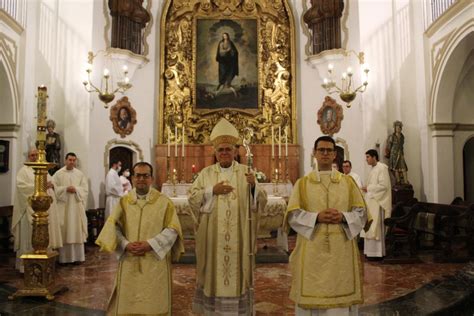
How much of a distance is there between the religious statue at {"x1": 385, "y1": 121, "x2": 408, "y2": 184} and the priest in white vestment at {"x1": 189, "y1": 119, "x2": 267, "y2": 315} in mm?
6896

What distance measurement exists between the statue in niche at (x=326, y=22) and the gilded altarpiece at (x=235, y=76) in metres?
0.63

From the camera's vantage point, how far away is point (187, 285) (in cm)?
593

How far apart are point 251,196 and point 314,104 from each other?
7732mm

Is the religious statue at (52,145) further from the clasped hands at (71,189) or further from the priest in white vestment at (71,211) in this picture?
the clasped hands at (71,189)

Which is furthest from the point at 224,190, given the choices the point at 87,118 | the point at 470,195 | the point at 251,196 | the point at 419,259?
the point at 470,195

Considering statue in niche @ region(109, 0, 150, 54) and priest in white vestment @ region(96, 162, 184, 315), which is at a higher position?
statue in niche @ region(109, 0, 150, 54)

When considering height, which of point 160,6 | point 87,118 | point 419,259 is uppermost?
point 160,6

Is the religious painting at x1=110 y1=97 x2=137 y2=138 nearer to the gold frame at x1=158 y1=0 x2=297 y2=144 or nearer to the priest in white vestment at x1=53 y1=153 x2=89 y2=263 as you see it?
the gold frame at x1=158 y1=0 x2=297 y2=144

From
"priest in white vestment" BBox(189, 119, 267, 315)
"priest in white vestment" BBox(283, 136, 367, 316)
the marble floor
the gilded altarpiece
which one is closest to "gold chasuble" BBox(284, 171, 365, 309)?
"priest in white vestment" BBox(283, 136, 367, 316)

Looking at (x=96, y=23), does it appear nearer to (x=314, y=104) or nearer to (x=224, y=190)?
(x=314, y=104)

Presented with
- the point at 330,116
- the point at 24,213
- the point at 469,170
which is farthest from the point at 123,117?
the point at 469,170

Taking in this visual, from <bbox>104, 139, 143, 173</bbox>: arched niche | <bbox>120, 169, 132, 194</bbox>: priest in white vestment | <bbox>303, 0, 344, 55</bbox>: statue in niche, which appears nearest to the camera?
<bbox>120, 169, 132, 194</bbox>: priest in white vestment

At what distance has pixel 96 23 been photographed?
10.7 metres

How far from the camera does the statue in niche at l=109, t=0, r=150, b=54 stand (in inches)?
426
